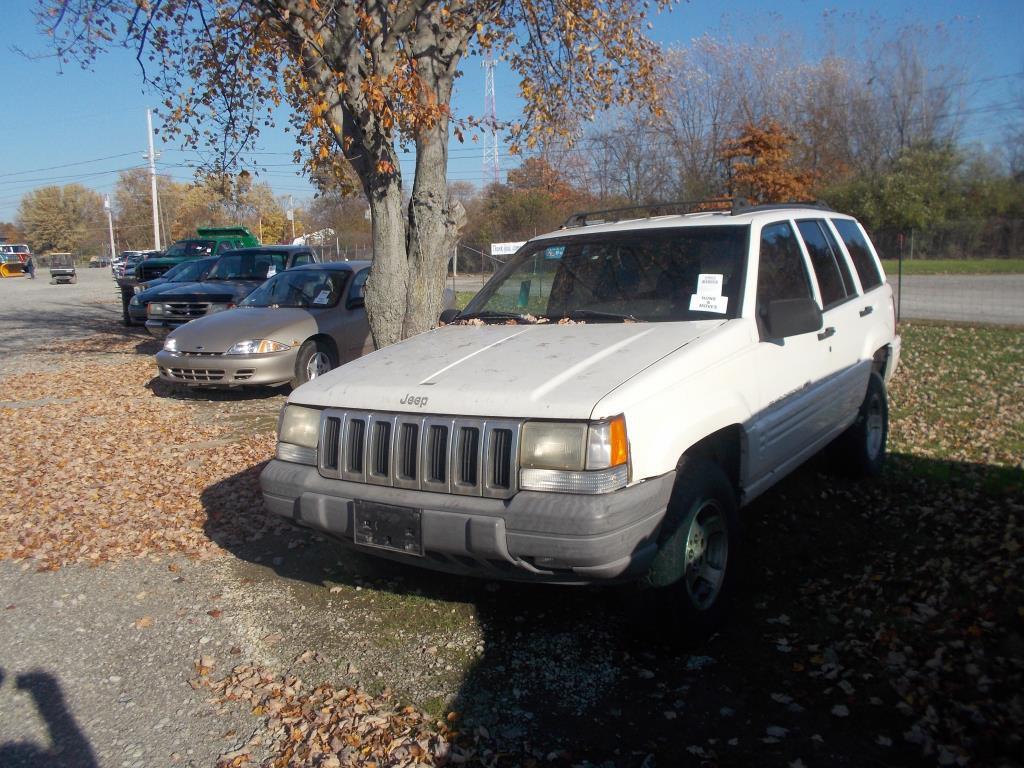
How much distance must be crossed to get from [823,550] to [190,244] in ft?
74.4

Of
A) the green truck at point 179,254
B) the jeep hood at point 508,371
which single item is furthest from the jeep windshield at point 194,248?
the jeep hood at point 508,371

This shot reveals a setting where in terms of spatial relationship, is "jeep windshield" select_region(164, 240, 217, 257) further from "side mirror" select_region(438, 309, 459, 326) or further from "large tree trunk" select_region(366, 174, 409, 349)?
"side mirror" select_region(438, 309, 459, 326)

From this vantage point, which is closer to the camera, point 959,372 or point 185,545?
point 185,545

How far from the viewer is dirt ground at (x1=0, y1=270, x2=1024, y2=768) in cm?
315

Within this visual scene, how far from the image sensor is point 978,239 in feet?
119

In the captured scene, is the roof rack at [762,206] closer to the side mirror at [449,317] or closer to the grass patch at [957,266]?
the side mirror at [449,317]

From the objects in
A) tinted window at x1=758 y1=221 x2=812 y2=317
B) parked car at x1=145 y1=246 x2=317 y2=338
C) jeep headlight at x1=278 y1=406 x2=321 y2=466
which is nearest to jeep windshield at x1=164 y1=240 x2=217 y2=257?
parked car at x1=145 y1=246 x2=317 y2=338

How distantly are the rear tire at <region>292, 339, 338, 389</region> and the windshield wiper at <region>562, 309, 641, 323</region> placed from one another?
213 inches

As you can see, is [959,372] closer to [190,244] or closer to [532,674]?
[532,674]

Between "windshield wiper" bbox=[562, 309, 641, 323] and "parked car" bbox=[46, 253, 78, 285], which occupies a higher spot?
"windshield wiper" bbox=[562, 309, 641, 323]

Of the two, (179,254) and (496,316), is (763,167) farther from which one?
(496,316)

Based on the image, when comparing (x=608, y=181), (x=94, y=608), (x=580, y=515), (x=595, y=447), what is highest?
(x=608, y=181)

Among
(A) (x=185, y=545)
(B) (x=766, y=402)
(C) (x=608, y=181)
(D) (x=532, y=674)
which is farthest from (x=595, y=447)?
(C) (x=608, y=181)

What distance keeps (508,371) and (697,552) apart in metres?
1.17
